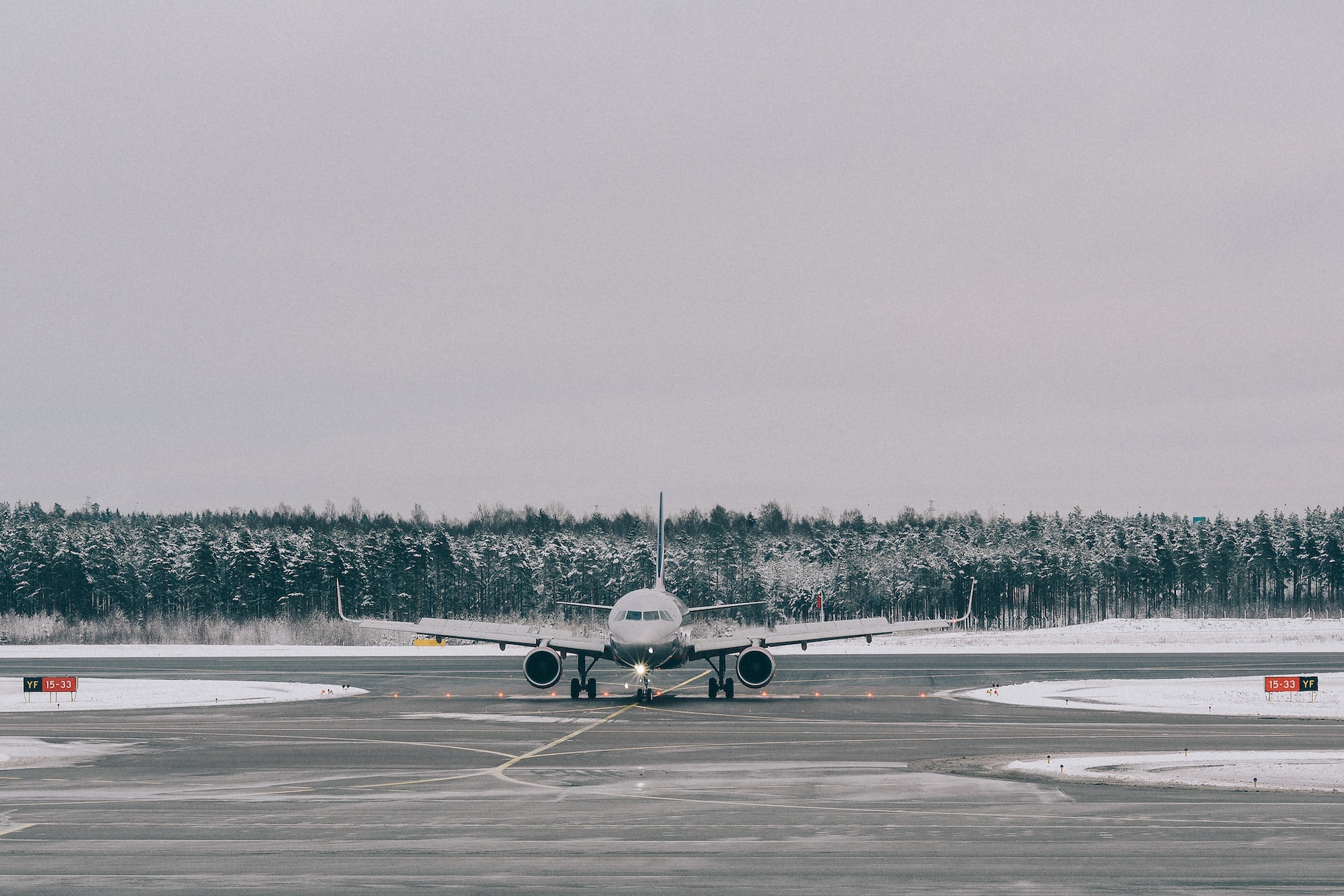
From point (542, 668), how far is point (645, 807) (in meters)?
26.3

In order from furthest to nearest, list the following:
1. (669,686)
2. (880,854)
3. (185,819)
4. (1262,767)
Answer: (669,686) → (1262,767) → (185,819) → (880,854)

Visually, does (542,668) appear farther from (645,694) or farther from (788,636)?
(788,636)

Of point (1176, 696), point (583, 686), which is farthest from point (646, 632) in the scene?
point (1176, 696)

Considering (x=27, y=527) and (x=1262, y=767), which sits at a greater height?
(x=27, y=527)

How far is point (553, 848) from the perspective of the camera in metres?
18.4

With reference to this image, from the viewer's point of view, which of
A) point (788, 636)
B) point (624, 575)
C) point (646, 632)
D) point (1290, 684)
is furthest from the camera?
point (624, 575)

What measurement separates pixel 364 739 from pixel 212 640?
250ft

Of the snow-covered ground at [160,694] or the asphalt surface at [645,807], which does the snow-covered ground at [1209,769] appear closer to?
the asphalt surface at [645,807]

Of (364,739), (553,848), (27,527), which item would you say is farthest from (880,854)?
(27,527)

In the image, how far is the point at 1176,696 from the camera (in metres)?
46.0

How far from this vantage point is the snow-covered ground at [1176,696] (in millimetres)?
41344

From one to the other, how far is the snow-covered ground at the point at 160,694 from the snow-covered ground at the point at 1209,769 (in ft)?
99.1

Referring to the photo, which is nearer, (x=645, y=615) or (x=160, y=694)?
(x=645, y=615)

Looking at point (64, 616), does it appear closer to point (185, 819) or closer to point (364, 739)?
point (364, 739)
